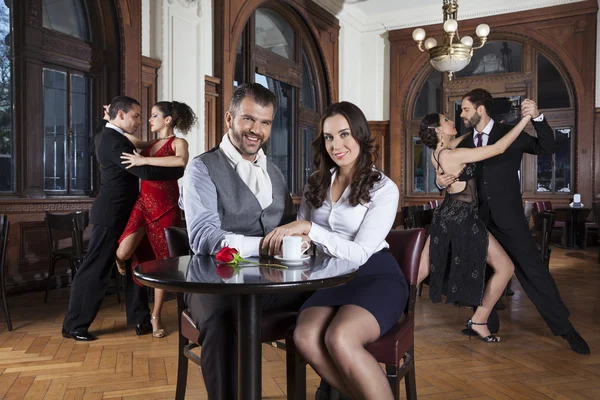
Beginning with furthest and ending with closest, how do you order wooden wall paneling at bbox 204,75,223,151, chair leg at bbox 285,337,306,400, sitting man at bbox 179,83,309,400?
wooden wall paneling at bbox 204,75,223,151
chair leg at bbox 285,337,306,400
sitting man at bbox 179,83,309,400

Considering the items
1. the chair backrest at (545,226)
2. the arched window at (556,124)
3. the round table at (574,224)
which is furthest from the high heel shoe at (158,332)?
the arched window at (556,124)

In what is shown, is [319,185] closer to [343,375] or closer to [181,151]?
[343,375]

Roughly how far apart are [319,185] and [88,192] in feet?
12.7

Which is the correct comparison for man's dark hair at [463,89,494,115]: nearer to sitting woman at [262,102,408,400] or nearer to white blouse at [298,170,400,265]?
sitting woman at [262,102,408,400]

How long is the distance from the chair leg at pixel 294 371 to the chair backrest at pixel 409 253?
490 millimetres

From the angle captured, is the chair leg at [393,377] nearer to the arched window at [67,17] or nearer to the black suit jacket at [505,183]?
the black suit jacket at [505,183]

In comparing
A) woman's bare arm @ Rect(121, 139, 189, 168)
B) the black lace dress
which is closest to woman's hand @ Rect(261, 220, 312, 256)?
woman's bare arm @ Rect(121, 139, 189, 168)

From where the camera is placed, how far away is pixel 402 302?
6.67 ft

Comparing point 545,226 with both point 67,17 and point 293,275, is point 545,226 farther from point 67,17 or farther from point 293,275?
point 67,17

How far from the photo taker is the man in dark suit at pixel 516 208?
3.23 m

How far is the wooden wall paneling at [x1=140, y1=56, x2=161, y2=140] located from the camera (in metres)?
5.50

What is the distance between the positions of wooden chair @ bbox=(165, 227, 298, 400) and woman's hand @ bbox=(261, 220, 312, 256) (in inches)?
10.8

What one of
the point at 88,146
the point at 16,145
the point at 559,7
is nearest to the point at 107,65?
the point at 88,146

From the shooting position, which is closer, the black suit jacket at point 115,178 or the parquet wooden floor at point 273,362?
the parquet wooden floor at point 273,362
